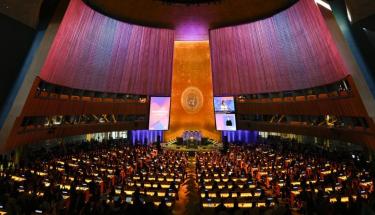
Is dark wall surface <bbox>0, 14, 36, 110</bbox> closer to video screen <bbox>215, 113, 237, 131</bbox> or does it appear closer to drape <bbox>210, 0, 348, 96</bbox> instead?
drape <bbox>210, 0, 348, 96</bbox>

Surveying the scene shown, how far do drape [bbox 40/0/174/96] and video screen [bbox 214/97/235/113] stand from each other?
617cm

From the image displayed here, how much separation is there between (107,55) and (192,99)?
14.3m

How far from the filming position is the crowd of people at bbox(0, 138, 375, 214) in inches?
380

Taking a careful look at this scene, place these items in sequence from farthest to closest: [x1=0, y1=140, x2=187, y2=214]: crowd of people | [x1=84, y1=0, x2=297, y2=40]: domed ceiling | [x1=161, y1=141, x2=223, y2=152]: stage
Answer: [x1=161, y1=141, x2=223, y2=152]: stage, [x1=84, y1=0, x2=297, y2=40]: domed ceiling, [x1=0, y1=140, x2=187, y2=214]: crowd of people

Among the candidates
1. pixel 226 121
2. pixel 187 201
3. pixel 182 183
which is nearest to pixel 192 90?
pixel 226 121

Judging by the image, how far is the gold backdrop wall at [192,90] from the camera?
3866cm

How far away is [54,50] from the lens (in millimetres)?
19281

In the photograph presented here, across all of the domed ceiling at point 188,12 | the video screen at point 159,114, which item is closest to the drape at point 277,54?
the domed ceiling at point 188,12

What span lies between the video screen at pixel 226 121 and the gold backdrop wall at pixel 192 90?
478cm

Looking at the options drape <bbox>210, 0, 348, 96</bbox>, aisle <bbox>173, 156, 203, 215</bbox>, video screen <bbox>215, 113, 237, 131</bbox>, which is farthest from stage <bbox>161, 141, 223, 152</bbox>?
aisle <bbox>173, 156, 203, 215</bbox>

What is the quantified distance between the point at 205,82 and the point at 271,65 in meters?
12.1

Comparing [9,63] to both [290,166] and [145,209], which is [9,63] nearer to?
[145,209]

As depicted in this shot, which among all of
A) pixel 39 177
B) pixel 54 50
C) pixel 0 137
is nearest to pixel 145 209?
pixel 39 177

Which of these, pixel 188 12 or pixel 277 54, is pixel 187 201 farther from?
pixel 188 12
